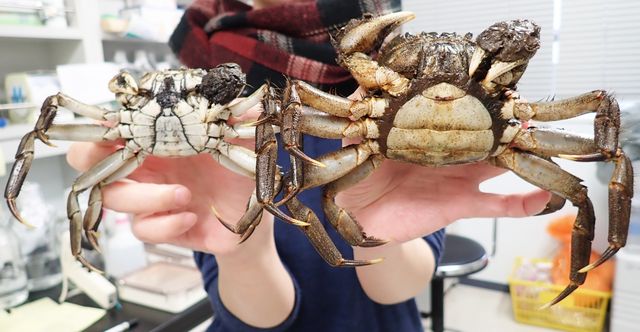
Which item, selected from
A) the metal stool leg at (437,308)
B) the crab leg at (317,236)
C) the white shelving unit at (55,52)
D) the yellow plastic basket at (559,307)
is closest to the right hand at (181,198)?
the crab leg at (317,236)

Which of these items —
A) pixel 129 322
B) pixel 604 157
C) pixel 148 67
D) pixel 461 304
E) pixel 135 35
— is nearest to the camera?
pixel 604 157

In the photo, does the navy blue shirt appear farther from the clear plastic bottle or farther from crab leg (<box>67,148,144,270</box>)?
the clear plastic bottle

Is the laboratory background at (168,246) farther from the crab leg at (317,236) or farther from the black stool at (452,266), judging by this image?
the crab leg at (317,236)

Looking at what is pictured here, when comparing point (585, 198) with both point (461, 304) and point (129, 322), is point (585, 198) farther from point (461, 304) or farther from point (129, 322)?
point (461, 304)

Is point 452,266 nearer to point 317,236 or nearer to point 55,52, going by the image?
point 317,236

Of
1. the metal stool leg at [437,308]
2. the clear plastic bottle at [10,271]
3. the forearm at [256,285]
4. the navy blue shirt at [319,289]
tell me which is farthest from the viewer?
the metal stool leg at [437,308]

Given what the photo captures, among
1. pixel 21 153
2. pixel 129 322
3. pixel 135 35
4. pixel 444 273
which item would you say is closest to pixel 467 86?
pixel 21 153

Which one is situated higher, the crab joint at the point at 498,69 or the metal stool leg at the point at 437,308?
the crab joint at the point at 498,69
